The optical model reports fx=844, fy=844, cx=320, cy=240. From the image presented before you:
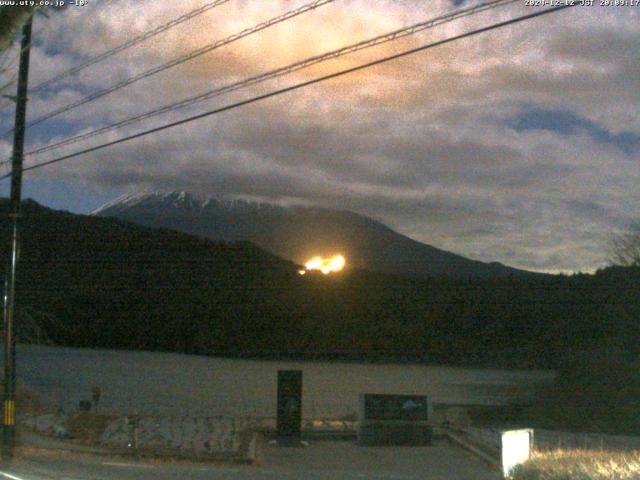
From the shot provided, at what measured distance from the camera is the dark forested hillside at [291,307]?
4003 centimetres

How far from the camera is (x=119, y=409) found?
99.6 feet

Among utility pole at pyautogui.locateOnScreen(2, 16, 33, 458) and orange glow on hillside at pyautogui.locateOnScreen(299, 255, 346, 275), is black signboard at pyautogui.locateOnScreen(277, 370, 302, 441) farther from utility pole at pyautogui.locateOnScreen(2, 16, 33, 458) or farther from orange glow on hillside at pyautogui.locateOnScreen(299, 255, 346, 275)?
orange glow on hillside at pyautogui.locateOnScreen(299, 255, 346, 275)

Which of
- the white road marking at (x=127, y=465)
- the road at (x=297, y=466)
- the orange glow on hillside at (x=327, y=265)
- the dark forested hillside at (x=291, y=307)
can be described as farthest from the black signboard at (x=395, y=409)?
the dark forested hillside at (x=291, y=307)

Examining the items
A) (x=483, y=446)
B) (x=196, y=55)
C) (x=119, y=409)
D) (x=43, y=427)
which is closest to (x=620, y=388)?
(x=483, y=446)

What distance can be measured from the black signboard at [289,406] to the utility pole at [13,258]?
979 centimetres

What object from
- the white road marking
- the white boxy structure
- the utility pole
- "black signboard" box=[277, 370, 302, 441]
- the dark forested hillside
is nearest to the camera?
the white boxy structure

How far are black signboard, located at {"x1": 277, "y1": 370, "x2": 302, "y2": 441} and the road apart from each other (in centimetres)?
83

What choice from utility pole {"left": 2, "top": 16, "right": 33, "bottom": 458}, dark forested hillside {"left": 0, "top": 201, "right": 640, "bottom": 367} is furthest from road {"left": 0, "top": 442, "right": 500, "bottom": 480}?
dark forested hillside {"left": 0, "top": 201, "right": 640, "bottom": 367}

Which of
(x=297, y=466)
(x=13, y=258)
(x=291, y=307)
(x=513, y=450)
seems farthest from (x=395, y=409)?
(x=291, y=307)

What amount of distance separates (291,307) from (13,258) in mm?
26618

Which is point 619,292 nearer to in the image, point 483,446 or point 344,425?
point 344,425

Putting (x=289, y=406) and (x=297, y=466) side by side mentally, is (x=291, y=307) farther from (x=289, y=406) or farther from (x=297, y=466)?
(x=297, y=466)

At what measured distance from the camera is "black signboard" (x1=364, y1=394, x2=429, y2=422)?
2519cm

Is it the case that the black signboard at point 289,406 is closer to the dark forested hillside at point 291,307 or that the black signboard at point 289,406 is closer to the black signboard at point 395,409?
the black signboard at point 395,409
